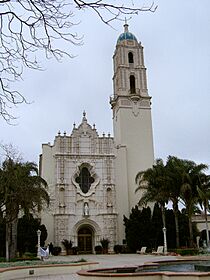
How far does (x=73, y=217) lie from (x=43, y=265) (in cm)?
2290

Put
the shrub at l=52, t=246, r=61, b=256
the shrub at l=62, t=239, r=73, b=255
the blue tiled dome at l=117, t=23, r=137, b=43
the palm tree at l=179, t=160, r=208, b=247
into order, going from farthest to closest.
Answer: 1. the blue tiled dome at l=117, t=23, r=137, b=43
2. the shrub at l=62, t=239, r=73, b=255
3. the shrub at l=52, t=246, r=61, b=256
4. the palm tree at l=179, t=160, r=208, b=247

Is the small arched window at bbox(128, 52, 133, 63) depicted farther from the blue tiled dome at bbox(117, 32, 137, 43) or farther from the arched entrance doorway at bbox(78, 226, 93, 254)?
the arched entrance doorway at bbox(78, 226, 93, 254)

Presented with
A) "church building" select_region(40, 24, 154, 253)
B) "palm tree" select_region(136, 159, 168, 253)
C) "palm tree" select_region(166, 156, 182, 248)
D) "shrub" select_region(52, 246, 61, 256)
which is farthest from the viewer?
"church building" select_region(40, 24, 154, 253)

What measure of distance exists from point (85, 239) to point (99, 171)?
273 inches

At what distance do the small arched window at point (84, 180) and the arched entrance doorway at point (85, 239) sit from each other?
12.7 feet

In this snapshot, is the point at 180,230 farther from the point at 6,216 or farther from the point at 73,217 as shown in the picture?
the point at 6,216

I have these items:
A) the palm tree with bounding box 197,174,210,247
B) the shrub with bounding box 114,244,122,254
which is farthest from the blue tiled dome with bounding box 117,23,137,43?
the shrub with bounding box 114,244,122,254

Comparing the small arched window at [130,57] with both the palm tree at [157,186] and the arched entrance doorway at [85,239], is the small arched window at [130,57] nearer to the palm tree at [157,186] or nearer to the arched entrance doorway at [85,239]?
the palm tree at [157,186]

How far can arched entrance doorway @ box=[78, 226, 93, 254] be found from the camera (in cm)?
3916

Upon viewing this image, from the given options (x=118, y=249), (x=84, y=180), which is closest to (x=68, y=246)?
(x=118, y=249)

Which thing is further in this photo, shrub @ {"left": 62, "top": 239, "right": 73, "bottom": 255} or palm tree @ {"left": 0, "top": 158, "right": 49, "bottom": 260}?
shrub @ {"left": 62, "top": 239, "right": 73, "bottom": 255}

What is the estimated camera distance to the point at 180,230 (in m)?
35.7

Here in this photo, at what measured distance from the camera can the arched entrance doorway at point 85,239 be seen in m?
39.2

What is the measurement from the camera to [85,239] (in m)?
39.5
